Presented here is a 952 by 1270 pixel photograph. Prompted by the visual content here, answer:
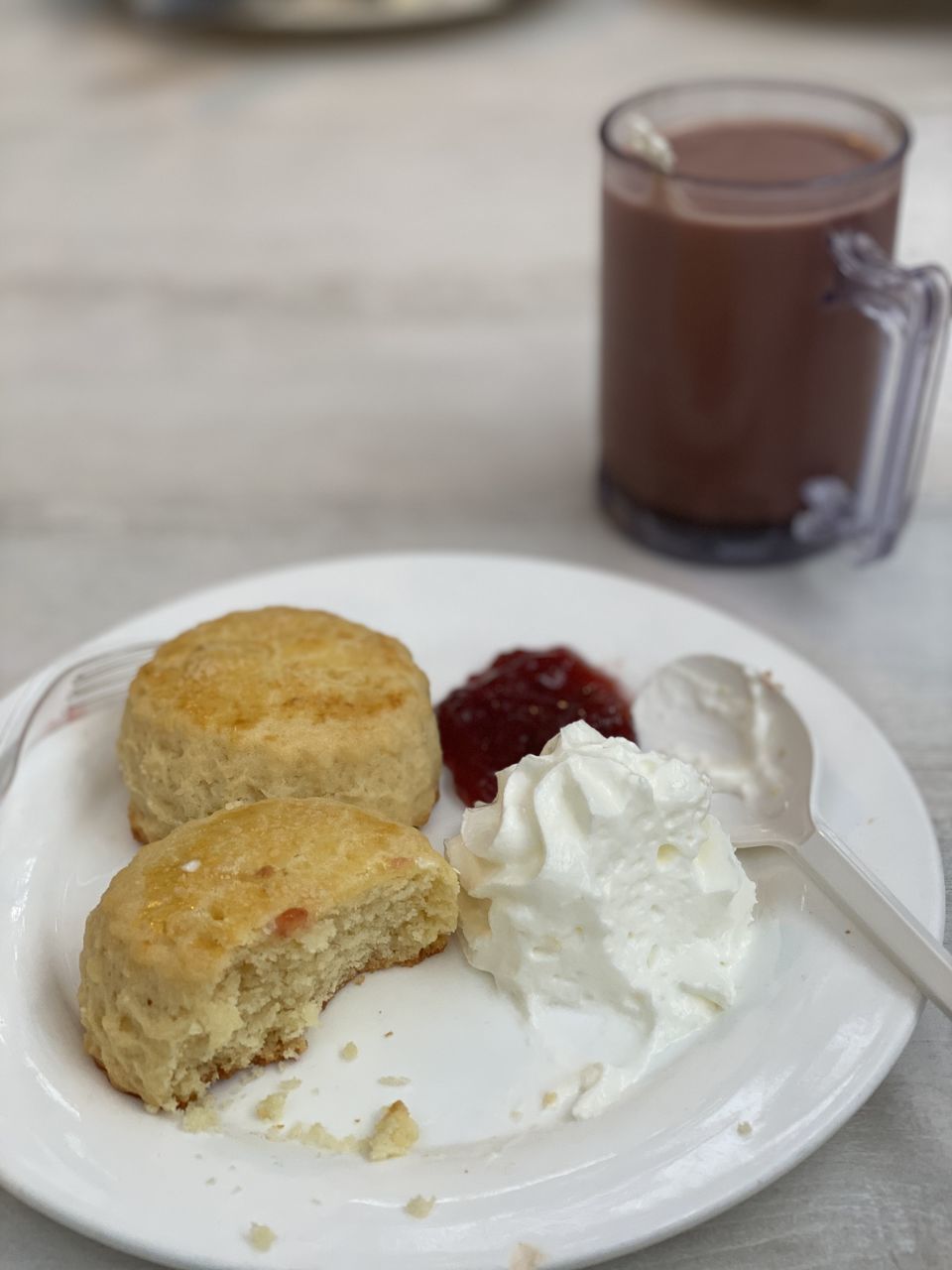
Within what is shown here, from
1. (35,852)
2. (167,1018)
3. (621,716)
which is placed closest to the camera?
(167,1018)

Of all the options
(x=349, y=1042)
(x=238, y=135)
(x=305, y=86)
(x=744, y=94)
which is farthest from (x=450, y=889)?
(x=305, y=86)

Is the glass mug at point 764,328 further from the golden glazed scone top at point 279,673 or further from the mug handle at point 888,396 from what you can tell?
the golden glazed scone top at point 279,673

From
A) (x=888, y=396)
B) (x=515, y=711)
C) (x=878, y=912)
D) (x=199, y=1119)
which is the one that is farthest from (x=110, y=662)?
(x=888, y=396)

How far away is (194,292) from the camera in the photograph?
11.8ft

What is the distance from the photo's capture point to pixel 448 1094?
1.47m

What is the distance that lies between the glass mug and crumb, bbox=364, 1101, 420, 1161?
1.43 meters

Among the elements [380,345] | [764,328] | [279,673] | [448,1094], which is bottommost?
[380,345]

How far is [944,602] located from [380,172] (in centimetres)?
255

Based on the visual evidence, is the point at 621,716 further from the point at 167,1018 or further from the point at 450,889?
the point at 167,1018

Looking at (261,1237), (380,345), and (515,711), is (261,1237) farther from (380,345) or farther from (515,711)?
(380,345)

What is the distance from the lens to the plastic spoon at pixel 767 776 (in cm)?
150

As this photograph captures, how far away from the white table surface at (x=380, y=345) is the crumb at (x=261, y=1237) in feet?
0.65

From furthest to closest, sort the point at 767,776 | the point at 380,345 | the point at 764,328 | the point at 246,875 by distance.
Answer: the point at 380,345
the point at 764,328
the point at 767,776
the point at 246,875

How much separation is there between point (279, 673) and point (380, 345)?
1.74m
